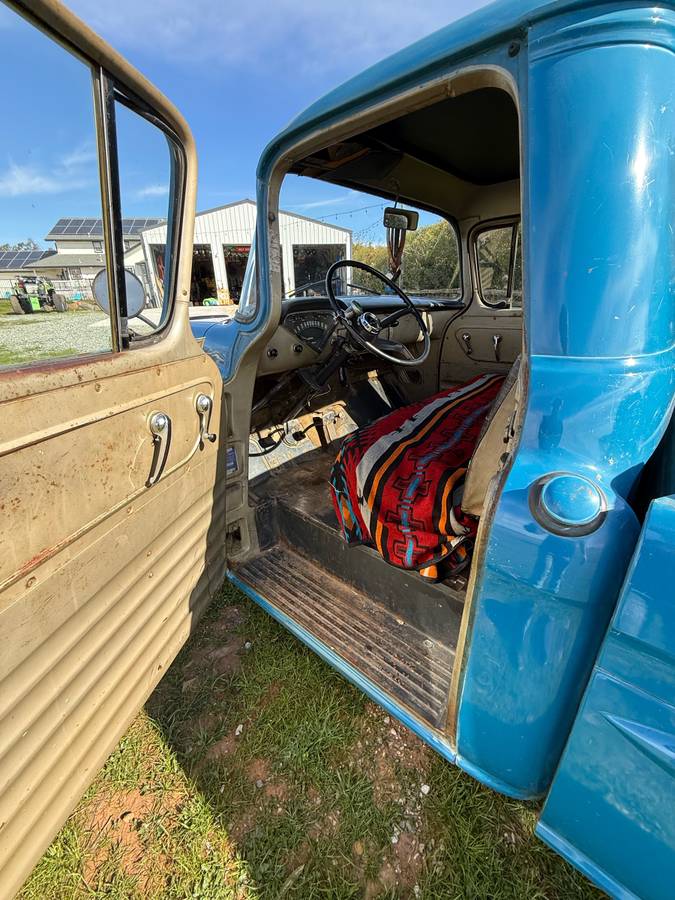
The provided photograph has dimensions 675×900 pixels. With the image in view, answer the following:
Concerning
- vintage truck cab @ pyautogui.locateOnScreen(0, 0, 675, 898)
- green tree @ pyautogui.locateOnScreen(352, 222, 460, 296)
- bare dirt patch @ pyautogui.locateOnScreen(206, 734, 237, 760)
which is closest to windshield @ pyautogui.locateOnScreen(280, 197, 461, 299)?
green tree @ pyautogui.locateOnScreen(352, 222, 460, 296)

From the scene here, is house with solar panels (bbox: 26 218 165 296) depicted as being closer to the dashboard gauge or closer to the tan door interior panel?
the dashboard gauge

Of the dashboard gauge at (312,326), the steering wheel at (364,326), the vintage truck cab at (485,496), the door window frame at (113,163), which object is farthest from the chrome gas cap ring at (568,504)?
the dashboard gauge at (312,326)

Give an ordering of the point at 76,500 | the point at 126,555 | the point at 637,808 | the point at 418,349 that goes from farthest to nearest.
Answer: the point at 418,349 → the point at 126,555 → the point at 76,500 → the point at 637,808

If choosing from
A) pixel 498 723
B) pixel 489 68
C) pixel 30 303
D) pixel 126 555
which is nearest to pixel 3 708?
pixel 126 555

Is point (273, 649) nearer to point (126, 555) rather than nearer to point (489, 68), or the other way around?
point (126, 555)

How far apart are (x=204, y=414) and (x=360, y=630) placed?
1118mm

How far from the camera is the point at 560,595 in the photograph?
0.90 metres

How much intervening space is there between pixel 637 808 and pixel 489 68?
1.62 m

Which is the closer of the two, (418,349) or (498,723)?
(498,723)

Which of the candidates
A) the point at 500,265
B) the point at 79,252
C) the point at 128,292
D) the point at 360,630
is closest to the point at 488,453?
the point at 360,630

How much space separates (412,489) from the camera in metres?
1.59

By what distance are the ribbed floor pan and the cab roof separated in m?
1.83

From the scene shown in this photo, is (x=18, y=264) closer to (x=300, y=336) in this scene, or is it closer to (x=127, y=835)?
(x=300, y=336)

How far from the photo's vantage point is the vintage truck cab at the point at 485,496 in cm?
80
